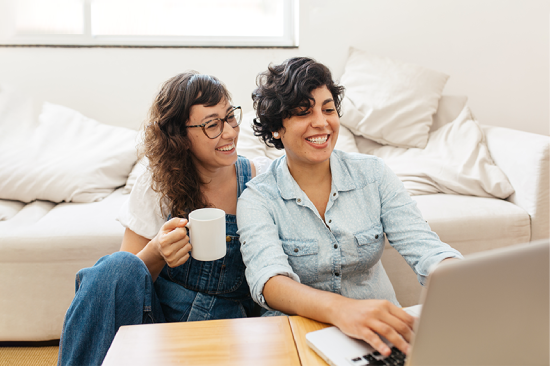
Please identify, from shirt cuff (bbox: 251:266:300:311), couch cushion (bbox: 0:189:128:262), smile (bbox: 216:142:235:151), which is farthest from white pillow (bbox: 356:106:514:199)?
couch cushion (bbox: 0:189:128:262)

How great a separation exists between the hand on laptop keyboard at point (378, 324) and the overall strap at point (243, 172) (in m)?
0.65

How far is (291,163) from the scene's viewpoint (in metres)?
1.19

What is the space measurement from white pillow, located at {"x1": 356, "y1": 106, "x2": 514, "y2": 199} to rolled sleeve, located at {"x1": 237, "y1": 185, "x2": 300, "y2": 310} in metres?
1.01

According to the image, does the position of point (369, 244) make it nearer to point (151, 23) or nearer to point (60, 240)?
point (60, 240)

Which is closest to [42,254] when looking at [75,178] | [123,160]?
[75,178]

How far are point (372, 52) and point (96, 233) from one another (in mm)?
1970

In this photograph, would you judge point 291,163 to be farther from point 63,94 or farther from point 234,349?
point 63,94

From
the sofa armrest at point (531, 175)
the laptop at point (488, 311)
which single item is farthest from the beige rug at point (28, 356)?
the sofa armrest at point (531, 175)

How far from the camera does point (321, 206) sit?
1144 millimetres

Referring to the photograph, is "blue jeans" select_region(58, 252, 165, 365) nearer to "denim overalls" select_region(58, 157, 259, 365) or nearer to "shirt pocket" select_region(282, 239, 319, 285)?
"denim overalls" select_region(58, 157, 259, 365)

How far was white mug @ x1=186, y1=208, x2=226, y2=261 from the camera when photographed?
35.5 inches

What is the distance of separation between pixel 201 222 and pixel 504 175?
5.07ft

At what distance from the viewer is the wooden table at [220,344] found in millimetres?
656

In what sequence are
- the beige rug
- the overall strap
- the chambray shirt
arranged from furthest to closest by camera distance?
the beige rug, the overall strap, the chambray shirt
